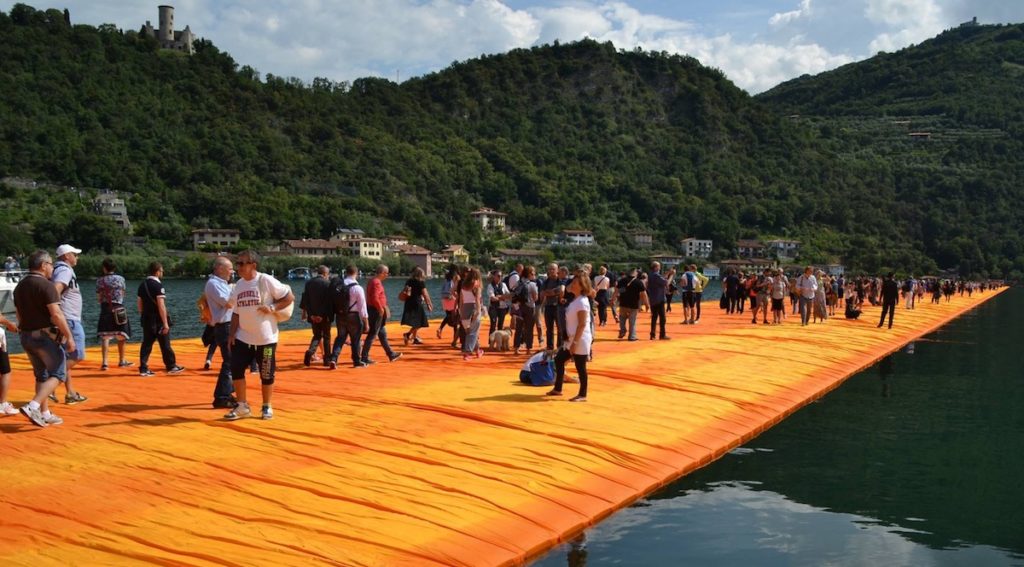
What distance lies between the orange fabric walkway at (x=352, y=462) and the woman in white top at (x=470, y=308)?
1.43 meters

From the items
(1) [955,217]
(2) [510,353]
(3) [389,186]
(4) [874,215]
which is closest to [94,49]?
(3) [389,186]

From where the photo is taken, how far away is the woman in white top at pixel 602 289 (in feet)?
66.7

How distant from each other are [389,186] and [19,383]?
147m

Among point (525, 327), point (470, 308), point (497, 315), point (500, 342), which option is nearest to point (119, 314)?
point (470, 308)

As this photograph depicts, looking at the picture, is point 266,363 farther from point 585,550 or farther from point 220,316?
point 585,550

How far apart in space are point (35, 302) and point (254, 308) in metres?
1.82

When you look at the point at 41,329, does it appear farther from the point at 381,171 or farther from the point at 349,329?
the point at 381,171

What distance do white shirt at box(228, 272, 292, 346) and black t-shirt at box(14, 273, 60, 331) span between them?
1.53 metres

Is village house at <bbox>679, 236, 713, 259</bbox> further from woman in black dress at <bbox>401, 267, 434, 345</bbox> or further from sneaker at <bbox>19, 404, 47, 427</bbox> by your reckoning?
sneaker at <bbox>19, 404, 47, 427</bbox>

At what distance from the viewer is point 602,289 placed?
2097 centimetres

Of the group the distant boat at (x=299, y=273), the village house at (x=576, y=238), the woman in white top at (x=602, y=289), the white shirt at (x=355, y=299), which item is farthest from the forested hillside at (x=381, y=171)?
the white shirt at (x=355, y=299)

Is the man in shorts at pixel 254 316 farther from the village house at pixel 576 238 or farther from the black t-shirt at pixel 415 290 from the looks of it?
the village house at pixel 576 238

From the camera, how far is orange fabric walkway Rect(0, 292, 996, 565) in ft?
20.1

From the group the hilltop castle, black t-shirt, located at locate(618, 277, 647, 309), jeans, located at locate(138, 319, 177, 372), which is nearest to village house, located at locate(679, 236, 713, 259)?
the hilltop castle
